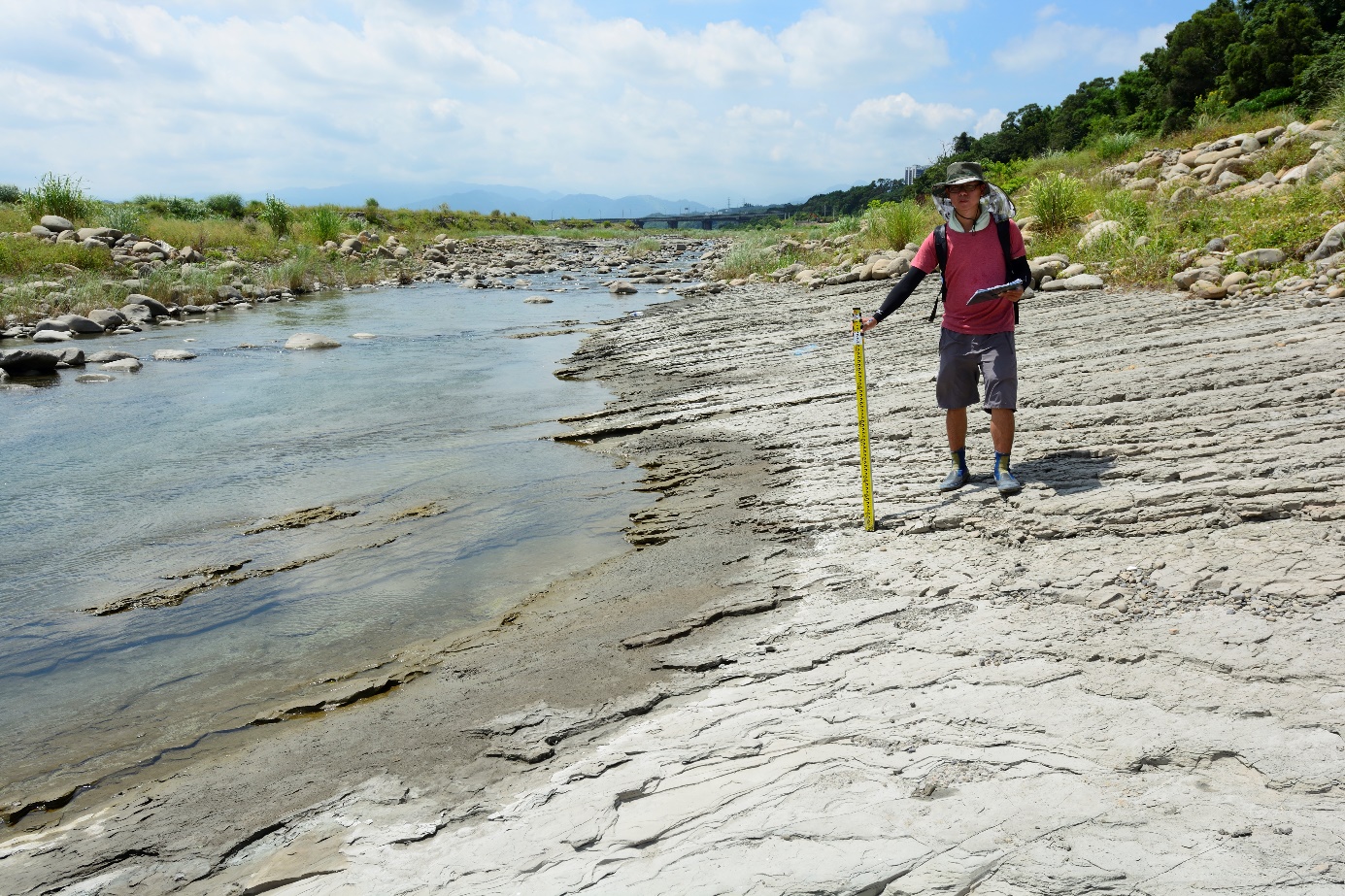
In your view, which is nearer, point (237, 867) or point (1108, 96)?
point (237, 867)

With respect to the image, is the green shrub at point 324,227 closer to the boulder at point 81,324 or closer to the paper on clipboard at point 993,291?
the boulder at point 81,324

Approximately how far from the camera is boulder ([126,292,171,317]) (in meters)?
21.0

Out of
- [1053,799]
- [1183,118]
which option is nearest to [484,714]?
[1053,799]

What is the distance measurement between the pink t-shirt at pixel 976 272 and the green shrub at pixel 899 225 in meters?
14.6

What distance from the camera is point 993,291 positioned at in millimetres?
4891

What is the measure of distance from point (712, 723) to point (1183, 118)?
98.0 feet

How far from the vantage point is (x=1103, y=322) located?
9.26 meters

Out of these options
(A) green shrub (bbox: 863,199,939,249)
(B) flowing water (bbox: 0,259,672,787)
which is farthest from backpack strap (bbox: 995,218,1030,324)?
(A) green shrub (bbox: 863,199,939,249)

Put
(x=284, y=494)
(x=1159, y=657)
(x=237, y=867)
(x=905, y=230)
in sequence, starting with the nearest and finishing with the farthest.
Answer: (x=237, y=867), (x=1159, y=657), (x=284, y=494), (x=905, y=230)

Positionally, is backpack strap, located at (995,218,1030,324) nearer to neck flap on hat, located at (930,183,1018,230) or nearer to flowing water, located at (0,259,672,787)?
neck flap on hat, located at (930,183,1018,230)

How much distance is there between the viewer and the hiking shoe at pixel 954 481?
5.47 meters

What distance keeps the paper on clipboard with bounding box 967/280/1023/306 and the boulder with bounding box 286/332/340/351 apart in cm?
1493

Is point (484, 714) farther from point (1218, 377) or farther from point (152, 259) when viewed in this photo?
point (152, 259)

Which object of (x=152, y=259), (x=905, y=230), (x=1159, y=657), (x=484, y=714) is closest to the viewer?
(x=1159, y=657)
